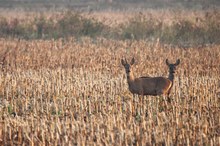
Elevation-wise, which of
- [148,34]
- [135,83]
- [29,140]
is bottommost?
[29,140]

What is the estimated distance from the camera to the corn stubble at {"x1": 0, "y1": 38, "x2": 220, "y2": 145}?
8492 mm

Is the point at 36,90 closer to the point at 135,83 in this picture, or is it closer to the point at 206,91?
the point at 135,83

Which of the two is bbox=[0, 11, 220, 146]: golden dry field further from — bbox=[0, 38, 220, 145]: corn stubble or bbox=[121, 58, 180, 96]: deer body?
bbox=[121, 58, 180, 96]: deer body

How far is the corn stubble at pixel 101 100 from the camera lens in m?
8.49

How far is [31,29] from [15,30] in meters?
0.83

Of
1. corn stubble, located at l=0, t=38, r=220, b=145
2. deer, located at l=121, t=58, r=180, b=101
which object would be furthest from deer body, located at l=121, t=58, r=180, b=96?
corn stubble, located at l=0, t=38, r=220, b=145

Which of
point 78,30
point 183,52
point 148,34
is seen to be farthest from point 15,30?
point 183,52

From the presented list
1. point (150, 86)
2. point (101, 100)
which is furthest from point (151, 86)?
point (101, 100)

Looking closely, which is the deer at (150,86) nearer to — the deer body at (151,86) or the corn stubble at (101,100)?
the deer body at (151,86)

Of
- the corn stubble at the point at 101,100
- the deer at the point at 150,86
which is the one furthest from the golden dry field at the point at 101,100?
the deer at the point at 150,86

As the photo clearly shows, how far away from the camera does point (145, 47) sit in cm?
2064

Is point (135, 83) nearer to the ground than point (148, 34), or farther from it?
nearer to the ground

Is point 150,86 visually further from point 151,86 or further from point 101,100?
point 101,100

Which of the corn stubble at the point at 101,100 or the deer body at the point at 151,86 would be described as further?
the deer body at the point at 151,86
